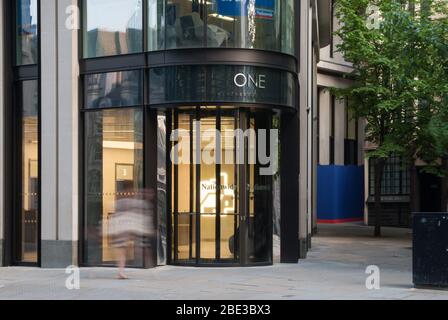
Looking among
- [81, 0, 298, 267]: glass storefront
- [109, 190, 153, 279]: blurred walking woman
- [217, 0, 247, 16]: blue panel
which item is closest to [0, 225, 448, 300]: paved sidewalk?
[109, 190, 153, 279]: blurred walking woman

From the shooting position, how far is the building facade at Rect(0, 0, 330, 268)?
16141 mm

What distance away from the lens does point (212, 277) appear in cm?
1480

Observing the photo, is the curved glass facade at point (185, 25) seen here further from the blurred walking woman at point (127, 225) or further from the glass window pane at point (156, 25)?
the blurred walking woman at point (127, 225)

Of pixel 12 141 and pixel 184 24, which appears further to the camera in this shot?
pixel 12 141

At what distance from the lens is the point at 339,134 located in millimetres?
43156

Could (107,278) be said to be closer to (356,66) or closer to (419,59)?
(419,59)

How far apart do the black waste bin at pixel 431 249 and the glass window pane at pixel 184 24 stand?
6233mm

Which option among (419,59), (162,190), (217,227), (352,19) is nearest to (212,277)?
(217,227)

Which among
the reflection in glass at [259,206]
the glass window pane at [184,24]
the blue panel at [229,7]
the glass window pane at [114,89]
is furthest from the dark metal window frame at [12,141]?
the reflection in glass at [259,206]

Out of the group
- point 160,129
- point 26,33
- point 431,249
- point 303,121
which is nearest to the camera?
point 431,249

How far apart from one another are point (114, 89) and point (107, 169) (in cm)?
180

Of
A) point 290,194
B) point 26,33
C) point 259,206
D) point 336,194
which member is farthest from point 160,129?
point 336,194

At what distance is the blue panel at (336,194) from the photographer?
41.1m

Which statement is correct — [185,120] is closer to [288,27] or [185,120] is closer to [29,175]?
[288,27]
